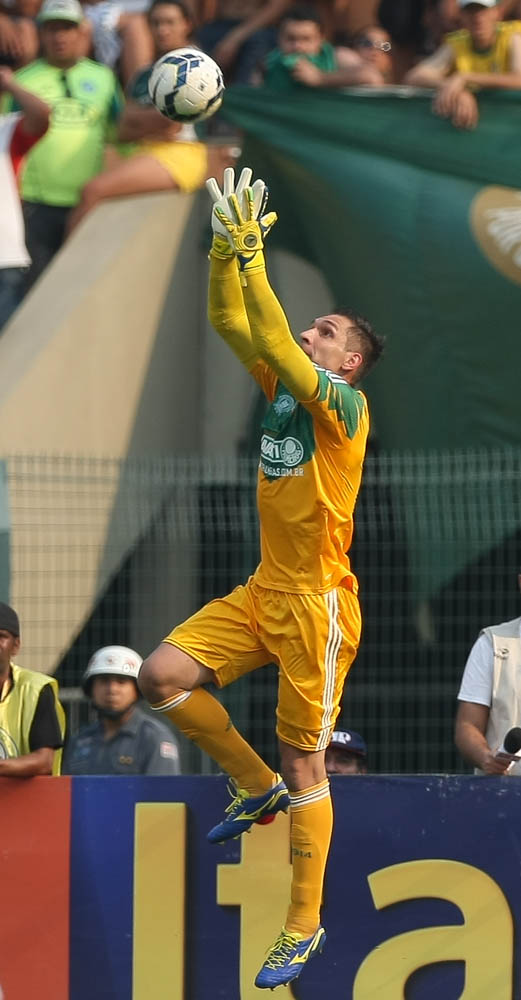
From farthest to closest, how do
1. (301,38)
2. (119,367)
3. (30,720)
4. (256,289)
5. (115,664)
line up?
1. (119,367)
2. (301,38)
3. (115,664)
4. (30,720)
5. (256,289)

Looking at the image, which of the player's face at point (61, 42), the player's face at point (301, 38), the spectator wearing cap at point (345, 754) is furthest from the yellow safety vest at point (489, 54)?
the spectator wearing cap at point (345, 754)

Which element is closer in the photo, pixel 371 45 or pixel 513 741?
pixel 513 741

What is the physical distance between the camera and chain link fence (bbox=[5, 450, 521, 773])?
935cm

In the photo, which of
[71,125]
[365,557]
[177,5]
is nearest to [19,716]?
[365,557]

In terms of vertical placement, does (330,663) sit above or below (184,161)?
below

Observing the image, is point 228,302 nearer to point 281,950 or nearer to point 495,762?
point 495,762

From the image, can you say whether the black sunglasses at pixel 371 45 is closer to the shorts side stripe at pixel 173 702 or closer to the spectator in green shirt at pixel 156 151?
the spectator in green shirt at pixel 156 151

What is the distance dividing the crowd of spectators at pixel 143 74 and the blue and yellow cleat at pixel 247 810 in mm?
4731

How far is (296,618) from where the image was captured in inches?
257

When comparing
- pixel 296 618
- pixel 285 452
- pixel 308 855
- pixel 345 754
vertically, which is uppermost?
pixel 285 452

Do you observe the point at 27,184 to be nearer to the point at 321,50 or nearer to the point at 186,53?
the point at 321,50

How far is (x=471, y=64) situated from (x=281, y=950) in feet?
20.0

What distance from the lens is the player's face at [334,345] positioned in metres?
6.66

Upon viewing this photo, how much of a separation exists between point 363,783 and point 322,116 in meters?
4.92
